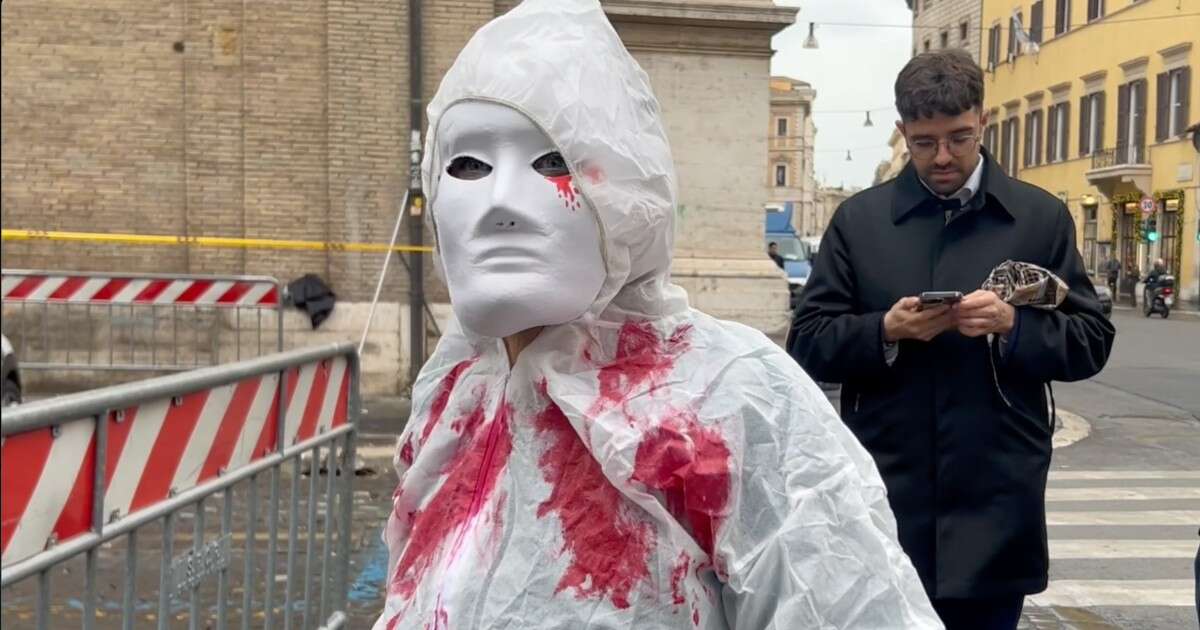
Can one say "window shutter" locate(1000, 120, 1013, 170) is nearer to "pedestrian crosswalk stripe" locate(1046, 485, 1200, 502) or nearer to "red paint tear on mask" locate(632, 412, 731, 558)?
"pedestrian crosswalk stripe" locate(1046, 485, 1200, 502)

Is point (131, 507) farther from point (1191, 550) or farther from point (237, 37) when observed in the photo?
point (237, 37)

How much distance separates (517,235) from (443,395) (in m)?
0.43

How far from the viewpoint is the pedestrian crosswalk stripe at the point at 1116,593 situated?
5855 millimetres

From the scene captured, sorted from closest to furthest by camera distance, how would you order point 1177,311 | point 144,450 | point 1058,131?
point 144,450 → point 1177,311 → point 1058,131

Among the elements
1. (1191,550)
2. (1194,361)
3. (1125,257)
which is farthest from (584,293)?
(1125,257)

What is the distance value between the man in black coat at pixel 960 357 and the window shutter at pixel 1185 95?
3652 centimetres

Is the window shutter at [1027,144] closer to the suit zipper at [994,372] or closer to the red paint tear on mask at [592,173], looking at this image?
the suit zipper at [994,372]

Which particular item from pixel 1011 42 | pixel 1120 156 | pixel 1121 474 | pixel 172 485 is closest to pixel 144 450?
pixel 172 485

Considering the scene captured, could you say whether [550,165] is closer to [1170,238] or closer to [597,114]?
[597,114]

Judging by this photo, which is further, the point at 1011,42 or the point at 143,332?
the point at 1011,42

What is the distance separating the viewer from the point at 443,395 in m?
2.07

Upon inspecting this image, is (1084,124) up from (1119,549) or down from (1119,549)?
up

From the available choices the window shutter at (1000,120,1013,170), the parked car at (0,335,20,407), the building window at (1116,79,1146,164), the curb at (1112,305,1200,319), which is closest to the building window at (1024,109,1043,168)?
the window shutter at (1000,120,1013,170)

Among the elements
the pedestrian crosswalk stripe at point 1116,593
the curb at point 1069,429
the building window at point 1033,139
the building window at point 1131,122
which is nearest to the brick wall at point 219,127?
the curb at point 1069,429
